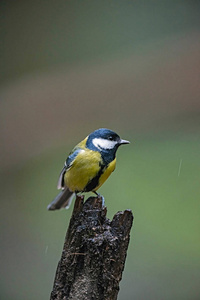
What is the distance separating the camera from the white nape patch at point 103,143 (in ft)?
6.80

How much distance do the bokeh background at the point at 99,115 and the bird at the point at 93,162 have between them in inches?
66.5

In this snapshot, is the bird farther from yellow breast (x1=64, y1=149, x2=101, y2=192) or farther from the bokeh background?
the bokeh background

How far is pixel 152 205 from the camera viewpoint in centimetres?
388

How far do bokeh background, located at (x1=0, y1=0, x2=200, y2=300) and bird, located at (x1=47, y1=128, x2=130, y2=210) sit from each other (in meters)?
1.69

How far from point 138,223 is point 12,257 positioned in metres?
1.28

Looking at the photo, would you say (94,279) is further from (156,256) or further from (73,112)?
(73,112)

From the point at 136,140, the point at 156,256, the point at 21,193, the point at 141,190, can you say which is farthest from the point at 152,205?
the point at 21,193

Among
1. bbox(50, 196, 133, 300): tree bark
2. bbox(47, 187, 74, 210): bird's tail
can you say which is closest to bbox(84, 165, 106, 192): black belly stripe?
bbox(47, 187, 74, 210): bird's tail

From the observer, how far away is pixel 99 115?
4652 millimetres

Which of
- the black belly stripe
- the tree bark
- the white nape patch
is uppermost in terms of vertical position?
the white nape patch

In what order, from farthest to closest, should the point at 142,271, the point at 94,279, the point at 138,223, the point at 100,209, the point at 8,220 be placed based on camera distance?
the point at 8,220
the point at 138,223
the point at 142,271
the point at 100,209
the point at 94,279

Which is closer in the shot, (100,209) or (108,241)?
(108,241)

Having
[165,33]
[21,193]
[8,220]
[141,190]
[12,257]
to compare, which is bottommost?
[12,257]

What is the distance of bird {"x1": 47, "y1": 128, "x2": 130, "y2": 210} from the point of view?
79.4 inches
